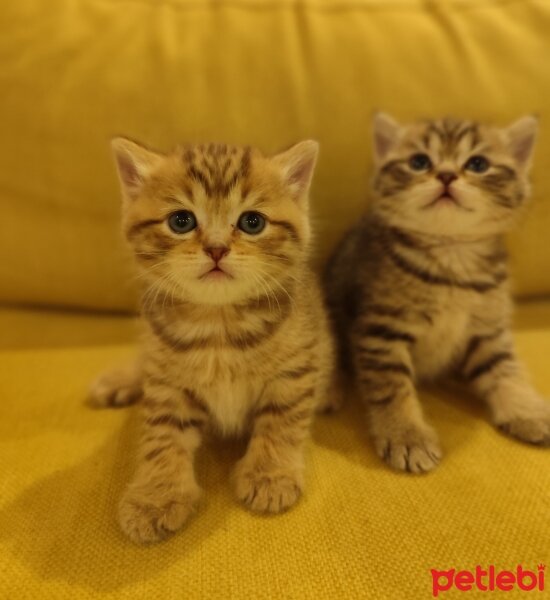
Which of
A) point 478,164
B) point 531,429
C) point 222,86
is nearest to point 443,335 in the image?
point 531,429

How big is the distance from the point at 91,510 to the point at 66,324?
2.11 ft

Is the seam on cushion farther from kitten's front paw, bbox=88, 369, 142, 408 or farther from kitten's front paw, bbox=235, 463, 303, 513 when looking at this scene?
kitten's front paw, bbox=235, 463, 303, 513

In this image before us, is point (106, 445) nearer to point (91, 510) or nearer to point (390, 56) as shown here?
point (91, 510)

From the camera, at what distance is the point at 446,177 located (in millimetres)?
1004

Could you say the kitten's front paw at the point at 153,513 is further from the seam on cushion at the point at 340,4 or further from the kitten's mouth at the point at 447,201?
the seam on cushion at the point at 340,4

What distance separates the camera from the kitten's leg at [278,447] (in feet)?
2.63

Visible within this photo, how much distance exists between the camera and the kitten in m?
1.00

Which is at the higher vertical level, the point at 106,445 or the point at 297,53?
the point at 297,53

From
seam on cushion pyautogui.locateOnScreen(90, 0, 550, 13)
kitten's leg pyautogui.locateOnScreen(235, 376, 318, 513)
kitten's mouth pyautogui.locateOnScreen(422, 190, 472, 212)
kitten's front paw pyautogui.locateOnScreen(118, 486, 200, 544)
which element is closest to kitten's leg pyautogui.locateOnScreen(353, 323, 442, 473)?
kitten's leg pyautogui.locateOnScreen(235, 376, 318, 513)

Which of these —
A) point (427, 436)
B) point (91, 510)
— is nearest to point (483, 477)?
point (427, 436)

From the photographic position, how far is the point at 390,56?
1.24 meters

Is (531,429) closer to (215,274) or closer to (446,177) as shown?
(446,177)

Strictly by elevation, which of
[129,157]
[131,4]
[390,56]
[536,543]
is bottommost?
[536,543]

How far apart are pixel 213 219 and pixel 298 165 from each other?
0.63 ft
